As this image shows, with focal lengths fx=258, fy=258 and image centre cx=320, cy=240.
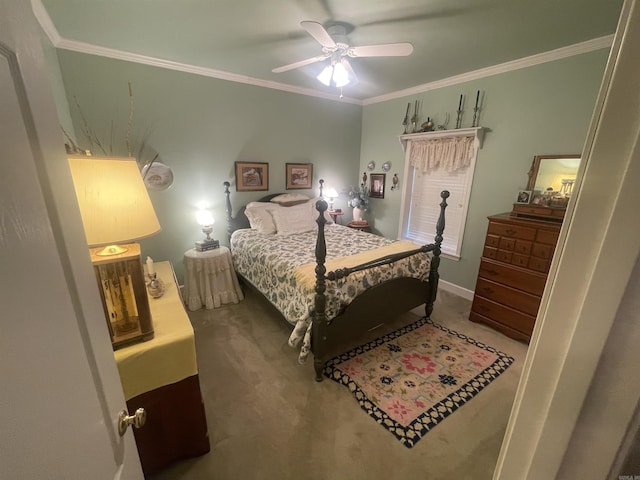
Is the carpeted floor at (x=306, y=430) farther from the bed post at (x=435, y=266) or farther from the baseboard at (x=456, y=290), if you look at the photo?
the baseboard at (x=456, y=290)

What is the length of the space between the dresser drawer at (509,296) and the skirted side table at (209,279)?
2.72 metres

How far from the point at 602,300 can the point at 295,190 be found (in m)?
3.71

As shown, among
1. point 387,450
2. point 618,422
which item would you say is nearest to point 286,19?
point 618,422

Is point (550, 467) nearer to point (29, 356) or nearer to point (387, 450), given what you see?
point (29, 356)

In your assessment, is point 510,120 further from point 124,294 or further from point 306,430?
point 124,294

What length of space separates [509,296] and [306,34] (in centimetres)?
297

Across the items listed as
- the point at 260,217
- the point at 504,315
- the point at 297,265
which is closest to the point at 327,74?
the point at 297,265

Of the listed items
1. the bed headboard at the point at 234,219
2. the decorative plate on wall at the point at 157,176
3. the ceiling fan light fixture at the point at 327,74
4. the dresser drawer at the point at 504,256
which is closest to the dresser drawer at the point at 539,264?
the dresser drawer at the point at 504,256

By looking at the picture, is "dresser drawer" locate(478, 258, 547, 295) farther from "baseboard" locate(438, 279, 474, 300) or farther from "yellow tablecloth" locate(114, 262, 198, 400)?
"yellow tablecloth" locate(114, 262, 198, 400)

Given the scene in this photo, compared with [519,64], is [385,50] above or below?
below

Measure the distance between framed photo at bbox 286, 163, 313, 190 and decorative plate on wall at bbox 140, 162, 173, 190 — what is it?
1.52 m

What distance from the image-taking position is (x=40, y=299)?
1.39 ft

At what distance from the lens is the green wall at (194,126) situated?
254 centimetres

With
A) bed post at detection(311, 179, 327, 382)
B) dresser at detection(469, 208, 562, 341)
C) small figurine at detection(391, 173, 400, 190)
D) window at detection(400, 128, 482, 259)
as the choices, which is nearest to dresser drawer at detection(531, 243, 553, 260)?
dresser at detection(469, 208, 562, 341)
